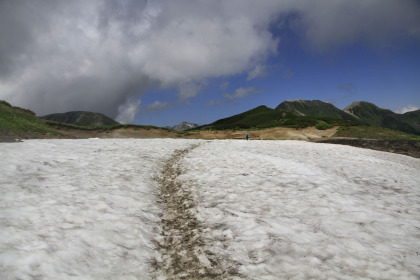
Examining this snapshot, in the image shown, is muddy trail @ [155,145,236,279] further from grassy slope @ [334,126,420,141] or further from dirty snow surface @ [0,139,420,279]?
grassy slope @ [334,126,420,141]

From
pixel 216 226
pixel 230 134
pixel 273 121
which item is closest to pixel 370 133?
pixel 230 134

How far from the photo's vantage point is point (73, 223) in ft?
18.3

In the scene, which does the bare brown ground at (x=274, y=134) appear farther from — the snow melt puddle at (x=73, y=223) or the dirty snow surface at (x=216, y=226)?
the snow melt puddle at (x=73, y=223)

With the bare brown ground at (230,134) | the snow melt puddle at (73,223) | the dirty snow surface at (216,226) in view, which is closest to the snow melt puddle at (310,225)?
the dirty snow surface at (216,226)

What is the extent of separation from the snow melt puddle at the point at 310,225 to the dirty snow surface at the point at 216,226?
0.10 ft

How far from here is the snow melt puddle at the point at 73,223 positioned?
4.10 metres

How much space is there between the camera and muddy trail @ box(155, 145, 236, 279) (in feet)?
14.5

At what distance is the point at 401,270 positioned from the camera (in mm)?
4238

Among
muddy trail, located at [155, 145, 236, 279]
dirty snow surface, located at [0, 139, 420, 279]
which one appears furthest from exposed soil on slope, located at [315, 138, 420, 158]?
muddy trail, located at [155, 145, 236, 279]

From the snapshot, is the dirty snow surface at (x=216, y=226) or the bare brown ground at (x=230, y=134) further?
the bare brown ground at (x=230, y=134)

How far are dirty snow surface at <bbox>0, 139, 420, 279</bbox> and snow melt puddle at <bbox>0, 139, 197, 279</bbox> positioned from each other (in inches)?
1.0

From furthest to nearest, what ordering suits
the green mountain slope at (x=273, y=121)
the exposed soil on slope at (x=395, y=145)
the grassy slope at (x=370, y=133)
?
the green mountain slope at (x=273, y=121) < the grassy slope at (x=370, y=133) < the exposed soil on slope at (x=395, y=145)

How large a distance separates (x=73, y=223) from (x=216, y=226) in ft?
12.8

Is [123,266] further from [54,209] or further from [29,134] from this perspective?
[29,134]
